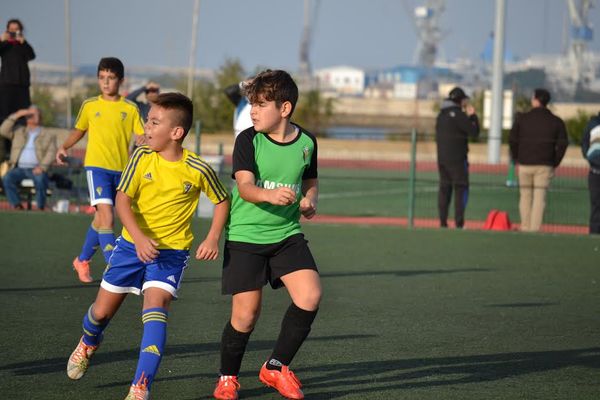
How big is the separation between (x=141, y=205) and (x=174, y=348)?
1.63 meters

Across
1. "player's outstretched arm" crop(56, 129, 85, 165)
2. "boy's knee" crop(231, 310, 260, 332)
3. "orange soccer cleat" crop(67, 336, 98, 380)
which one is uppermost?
"player's outstretched arm" crop(56, 129, 85, 165)

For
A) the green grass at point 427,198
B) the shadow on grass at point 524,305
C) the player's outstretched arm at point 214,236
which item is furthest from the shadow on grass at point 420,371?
the green grass at point 427,198

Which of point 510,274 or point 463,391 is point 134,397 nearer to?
point 463,391

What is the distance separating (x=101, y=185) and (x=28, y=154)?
7829mm

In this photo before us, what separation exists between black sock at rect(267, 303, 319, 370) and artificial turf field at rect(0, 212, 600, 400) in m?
0.21

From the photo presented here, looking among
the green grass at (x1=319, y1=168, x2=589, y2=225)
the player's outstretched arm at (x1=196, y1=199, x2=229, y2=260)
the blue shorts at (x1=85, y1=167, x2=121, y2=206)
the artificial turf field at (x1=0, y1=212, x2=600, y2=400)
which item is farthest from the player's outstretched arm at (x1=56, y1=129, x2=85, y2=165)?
the green grass at (x1=319, y1=168, x2=589, y2=225)

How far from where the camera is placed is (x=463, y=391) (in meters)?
6.35

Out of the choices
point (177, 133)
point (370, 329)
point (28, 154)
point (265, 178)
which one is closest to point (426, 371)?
→ point (370, 329)

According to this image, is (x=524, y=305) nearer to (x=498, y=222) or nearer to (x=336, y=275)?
(x=336, y=275)

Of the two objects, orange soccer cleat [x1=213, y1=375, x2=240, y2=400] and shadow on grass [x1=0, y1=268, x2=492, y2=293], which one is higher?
orange soccer cleat [x1=213, y1=375, x2=240, y2=400]

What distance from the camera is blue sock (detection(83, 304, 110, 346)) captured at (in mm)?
6098

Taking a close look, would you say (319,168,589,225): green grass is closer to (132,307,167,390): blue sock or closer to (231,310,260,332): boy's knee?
(231,310,260,332): boy's knee

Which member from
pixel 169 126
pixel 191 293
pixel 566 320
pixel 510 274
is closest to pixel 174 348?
pixel 169 126

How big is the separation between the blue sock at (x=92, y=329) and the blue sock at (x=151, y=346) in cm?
46
